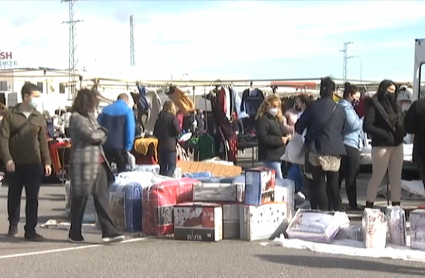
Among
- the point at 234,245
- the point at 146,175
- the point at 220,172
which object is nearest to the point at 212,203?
the point at 234,245

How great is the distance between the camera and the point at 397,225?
772 centimetres

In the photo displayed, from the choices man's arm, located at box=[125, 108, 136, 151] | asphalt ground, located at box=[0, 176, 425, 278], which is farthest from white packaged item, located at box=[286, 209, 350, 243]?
man's arm, located at box=[125, 108, 136, 151]

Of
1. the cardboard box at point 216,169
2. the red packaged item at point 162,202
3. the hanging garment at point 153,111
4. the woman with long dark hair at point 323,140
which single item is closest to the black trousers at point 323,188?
the woman with long dark hair at point 323,140

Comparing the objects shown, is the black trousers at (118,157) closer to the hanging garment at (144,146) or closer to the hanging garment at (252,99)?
the hanging garment at (144,146)

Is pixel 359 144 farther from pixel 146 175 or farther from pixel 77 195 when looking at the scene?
pixel 77 195

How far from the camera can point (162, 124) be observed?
12438 mm

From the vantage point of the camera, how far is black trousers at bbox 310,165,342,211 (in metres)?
9.03

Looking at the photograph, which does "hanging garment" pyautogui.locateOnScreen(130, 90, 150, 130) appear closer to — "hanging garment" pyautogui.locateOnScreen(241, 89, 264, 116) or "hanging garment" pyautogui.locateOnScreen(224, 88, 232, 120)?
"hanging garment" pyautogui.locateOnScreen(224, 88, 232, 120)

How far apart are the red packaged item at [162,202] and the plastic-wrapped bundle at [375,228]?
230 cm

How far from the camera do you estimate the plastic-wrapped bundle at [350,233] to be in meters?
8.02

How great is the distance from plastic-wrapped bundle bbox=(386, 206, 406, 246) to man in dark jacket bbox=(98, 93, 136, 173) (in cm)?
434

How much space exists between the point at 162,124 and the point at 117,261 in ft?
17.8

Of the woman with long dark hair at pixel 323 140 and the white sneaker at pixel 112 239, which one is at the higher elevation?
the woman with long dark hair at pixel 323 140

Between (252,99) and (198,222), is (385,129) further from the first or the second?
(252,99)
